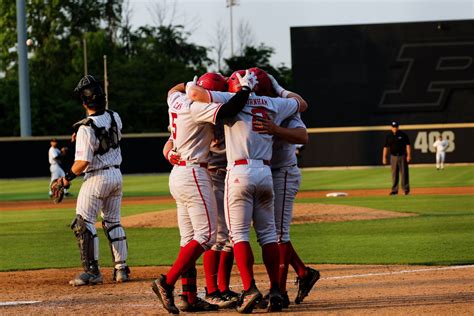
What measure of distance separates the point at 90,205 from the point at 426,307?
370 cm

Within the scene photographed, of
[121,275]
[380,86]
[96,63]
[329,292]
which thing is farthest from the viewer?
[96,63]

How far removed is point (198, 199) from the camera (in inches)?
312

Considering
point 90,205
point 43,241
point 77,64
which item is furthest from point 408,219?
point 77,64

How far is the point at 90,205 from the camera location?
10.0 metres

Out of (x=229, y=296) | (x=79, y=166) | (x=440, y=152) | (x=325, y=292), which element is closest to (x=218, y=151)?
(x=229, y=296)

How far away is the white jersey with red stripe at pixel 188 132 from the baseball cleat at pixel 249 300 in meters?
1.11

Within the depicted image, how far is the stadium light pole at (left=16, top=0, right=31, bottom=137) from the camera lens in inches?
1693

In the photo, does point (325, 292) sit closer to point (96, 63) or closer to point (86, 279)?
point (86, 279)

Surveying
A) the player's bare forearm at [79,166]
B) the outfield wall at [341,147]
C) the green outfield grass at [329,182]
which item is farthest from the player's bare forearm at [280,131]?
the outfield wall at [341,147]

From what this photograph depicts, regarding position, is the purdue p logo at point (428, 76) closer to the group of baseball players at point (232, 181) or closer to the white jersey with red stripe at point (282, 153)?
the white jersey with red stripe at point (282, 153)

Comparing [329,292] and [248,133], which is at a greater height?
[248,133]

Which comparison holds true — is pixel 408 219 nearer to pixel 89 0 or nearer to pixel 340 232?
pixel 340 232

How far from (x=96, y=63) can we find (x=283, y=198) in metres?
64.7

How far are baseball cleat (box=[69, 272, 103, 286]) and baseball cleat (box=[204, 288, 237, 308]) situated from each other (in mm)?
2104
